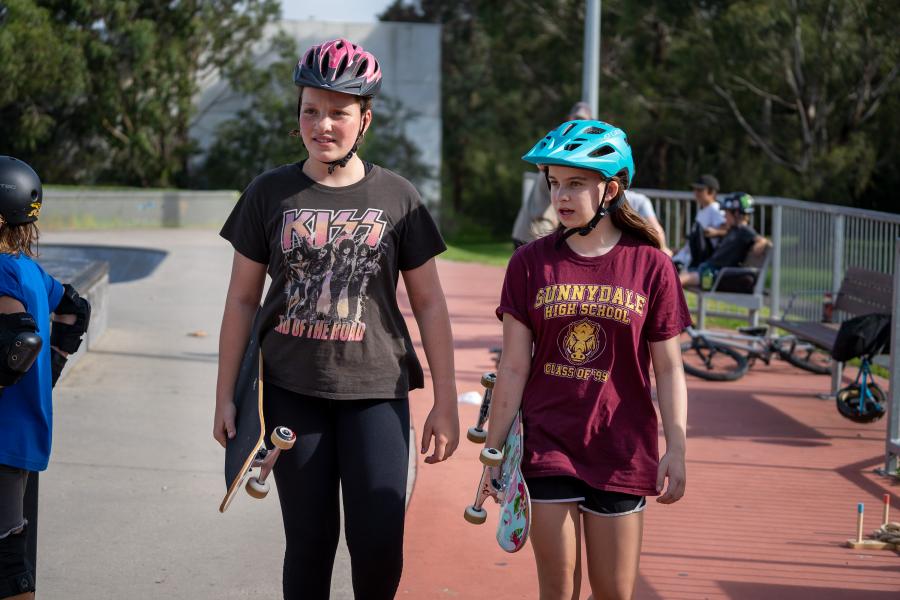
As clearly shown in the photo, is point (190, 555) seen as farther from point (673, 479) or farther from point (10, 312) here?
point (673, 479)

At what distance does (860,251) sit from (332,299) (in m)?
8.05

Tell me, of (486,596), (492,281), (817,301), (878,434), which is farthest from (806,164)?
(486,596)

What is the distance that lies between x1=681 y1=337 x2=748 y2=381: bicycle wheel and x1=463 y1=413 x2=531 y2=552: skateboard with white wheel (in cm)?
690

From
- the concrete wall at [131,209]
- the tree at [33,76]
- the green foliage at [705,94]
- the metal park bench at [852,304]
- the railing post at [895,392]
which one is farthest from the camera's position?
the tree at [33,76]

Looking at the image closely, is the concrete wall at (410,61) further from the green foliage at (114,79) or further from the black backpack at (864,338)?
the black backpack at (864,338)

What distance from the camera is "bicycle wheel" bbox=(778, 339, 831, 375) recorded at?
10938 mm

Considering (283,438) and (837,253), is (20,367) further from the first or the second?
(837,253)

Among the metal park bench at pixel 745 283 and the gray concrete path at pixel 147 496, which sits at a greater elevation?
the metal park bench at pixel 745 283

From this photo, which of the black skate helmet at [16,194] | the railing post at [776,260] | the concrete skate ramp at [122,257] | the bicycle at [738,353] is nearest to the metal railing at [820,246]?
the railing post at [776,260]

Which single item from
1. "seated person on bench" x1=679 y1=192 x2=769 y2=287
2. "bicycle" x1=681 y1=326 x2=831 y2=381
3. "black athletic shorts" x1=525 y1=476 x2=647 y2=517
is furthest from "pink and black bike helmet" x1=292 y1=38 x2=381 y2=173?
"seated person on bench" x1=679 y1=192 x2=769 y2=287

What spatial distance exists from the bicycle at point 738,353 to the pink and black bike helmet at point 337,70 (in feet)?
22.6

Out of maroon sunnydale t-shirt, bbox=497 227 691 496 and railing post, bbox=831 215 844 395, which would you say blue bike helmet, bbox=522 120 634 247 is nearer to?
maroon sunnydale t-shirt, bbox=497 227 691 496

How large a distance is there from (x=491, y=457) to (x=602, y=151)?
0.98m

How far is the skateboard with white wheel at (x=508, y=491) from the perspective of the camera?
3.41m
